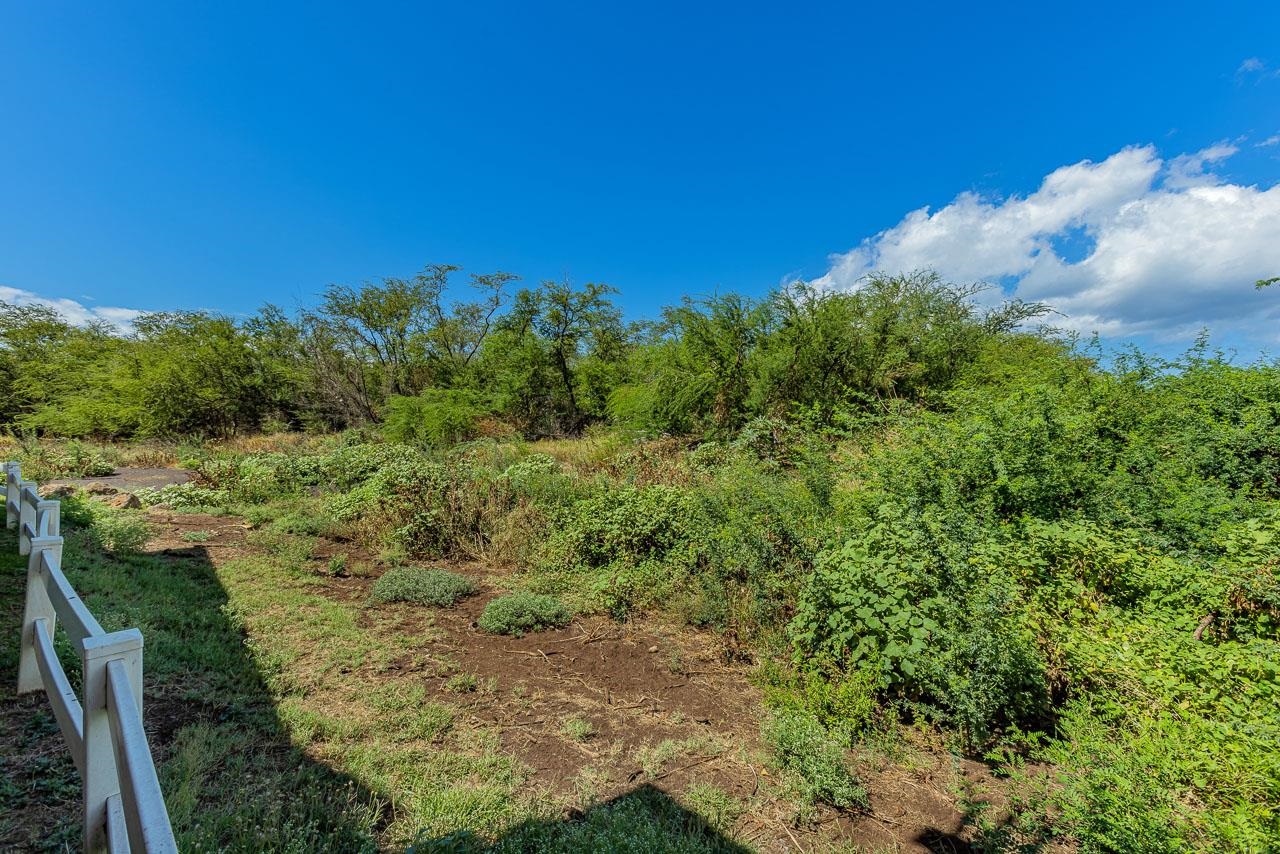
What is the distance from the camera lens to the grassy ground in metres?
2.14

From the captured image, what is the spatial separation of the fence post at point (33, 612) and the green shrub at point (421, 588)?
2446 mm

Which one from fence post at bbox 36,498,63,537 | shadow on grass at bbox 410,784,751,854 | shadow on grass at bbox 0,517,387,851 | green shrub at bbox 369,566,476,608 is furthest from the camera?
green shrub at bbox 369,566,476,608

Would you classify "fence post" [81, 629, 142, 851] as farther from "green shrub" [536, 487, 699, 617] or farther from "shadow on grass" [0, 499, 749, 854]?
"green shrub" [536, 487, 699, 617]

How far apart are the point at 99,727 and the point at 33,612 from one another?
7.37ft

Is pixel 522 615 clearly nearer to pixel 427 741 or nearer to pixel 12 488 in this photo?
pixel 427 741

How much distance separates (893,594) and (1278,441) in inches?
181

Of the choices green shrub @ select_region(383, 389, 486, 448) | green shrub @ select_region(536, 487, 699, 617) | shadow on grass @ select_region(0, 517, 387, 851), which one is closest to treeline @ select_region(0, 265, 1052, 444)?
green shrub @ select_region(383, 389, 486, 448)

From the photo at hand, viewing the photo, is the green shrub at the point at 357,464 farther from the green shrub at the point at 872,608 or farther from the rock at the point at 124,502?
the green shrub at the point at 872,608

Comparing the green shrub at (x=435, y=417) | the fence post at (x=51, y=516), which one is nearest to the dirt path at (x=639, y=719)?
the fence post at (x=51, y=516)

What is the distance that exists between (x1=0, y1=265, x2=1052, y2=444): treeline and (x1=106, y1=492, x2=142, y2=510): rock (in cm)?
619

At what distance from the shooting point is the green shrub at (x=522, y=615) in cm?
458

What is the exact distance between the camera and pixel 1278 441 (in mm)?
4523

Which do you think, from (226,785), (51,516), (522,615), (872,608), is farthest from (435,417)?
(872,608)

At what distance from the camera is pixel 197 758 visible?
92.4 inches
